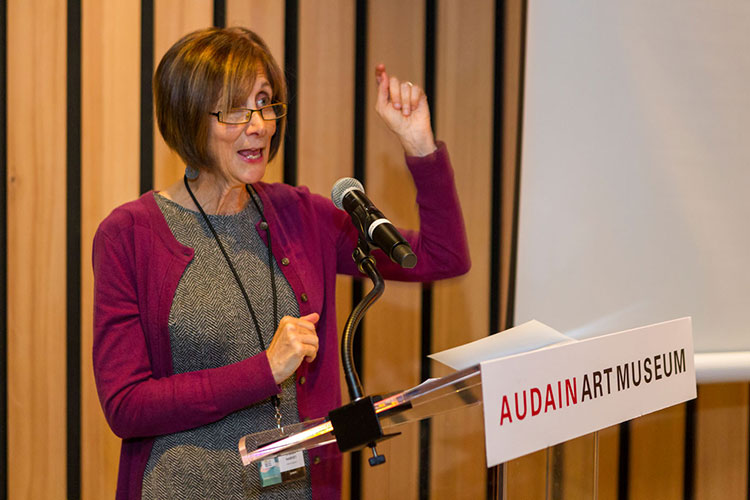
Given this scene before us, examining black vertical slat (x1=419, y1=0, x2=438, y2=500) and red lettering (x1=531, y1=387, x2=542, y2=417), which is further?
black vertical slat (x1=419, y1=0, x2=438, y2=500)

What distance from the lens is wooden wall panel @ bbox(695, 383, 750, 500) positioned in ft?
9.09

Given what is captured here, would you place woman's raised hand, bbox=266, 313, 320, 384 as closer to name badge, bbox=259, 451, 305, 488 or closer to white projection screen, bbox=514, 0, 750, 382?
name badge, bbox=259, 451, 305, 488

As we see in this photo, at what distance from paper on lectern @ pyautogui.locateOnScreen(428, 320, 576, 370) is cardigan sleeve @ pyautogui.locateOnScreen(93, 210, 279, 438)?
1.29ft

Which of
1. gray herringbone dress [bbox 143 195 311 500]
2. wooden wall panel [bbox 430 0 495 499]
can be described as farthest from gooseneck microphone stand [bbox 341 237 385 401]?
wooden wall panel [bbox 430 0 495 499]

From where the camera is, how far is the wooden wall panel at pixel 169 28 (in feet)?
7.15

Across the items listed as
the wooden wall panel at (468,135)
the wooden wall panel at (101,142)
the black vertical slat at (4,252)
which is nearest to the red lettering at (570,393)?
the wooden wall panel at (468,135)

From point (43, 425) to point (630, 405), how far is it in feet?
5.90

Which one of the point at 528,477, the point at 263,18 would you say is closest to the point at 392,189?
the point at 263,18

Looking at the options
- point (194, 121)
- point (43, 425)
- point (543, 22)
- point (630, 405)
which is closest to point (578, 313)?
point (543, 22)

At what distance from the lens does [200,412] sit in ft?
4.24

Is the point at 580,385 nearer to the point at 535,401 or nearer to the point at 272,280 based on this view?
the point at 535,401

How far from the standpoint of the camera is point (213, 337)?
141 cm

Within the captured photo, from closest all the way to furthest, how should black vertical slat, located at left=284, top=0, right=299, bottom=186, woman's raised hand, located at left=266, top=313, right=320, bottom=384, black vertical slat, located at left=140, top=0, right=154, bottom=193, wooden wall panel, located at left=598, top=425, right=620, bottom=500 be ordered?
woman's raised hand, located at left=266, top=313, right=320, bottom=384 < black vertical slat, located at left=140, top=0, right=154, bottom=193 < black vertical slat, located at left=284, top=0, right=299, bottom=186 < wooden wall panel, located at left=598, top=425, right=620, bottom=500

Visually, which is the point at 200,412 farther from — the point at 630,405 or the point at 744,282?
the point at 744,282
